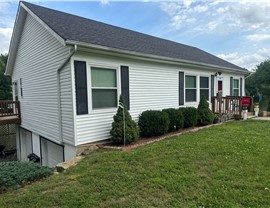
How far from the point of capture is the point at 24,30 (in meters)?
9.30

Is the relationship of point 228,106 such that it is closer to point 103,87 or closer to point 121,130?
point 121,130

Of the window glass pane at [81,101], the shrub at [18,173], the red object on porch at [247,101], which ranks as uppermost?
the window glass pane at [81,101]

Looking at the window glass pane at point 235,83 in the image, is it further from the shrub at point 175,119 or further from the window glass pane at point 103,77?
the window glass pane at point 103,77

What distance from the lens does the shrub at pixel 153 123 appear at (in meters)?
7.02

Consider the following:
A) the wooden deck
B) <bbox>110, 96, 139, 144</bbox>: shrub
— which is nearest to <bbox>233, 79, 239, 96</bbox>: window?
<bbox>110, 96, 139, 144</bbox>: shrub

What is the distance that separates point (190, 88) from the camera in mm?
10195

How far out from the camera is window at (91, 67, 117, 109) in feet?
20.6

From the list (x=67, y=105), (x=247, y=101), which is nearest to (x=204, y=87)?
(x=247, y=101)

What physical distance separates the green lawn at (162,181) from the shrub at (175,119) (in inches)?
103

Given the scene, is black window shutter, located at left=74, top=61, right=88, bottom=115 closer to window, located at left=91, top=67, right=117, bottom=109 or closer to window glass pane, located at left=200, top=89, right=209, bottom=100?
window, located at left=91, top=67, right=117, bottom=109

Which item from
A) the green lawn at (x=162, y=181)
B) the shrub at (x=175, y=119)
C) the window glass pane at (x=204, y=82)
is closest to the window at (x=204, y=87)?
the window glass pane at (x=204, y=82)

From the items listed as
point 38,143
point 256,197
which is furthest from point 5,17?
point 256,197

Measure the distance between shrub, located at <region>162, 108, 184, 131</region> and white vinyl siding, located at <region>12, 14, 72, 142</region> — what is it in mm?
4069

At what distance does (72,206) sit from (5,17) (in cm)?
1287
